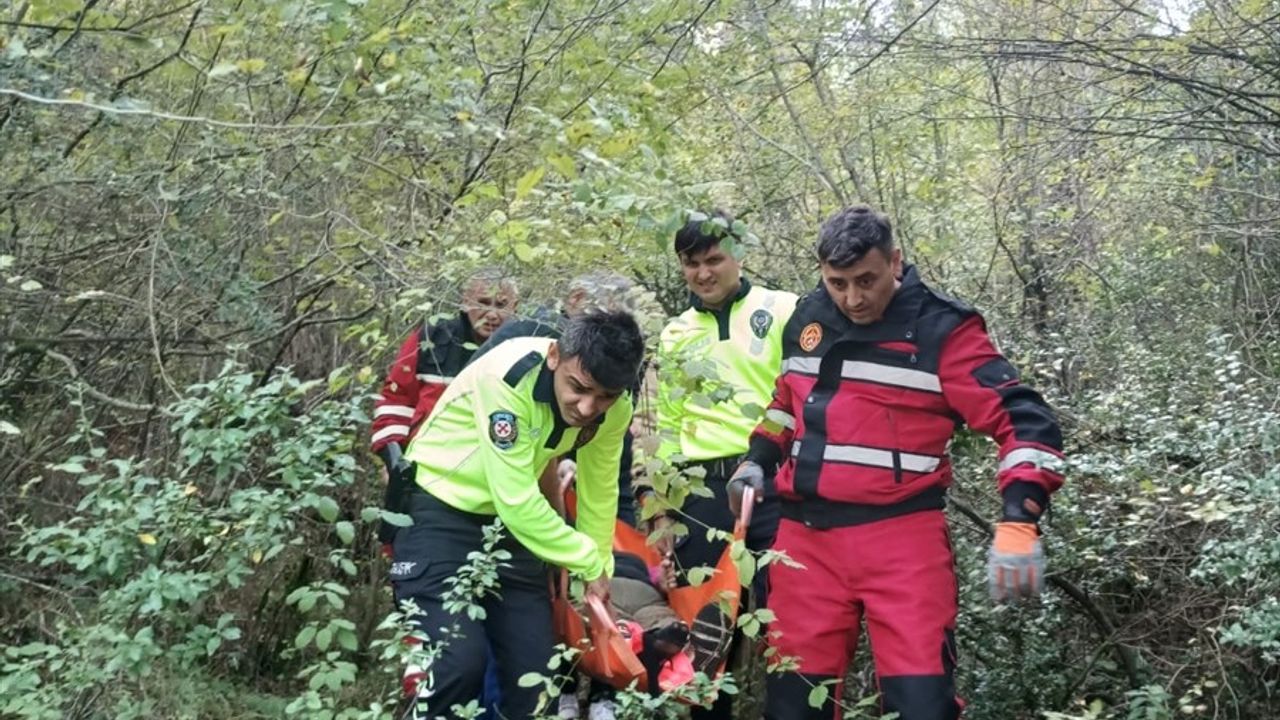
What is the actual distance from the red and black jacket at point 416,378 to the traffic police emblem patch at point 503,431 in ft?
4.03

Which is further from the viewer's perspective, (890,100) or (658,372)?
(890,100)

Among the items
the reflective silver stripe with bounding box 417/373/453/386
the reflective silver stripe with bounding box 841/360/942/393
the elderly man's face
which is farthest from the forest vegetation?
the reflective silver stripe with bounding box 841/360/942/393

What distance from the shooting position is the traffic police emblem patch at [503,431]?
12.2 feet

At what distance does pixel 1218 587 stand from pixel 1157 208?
10.00ft

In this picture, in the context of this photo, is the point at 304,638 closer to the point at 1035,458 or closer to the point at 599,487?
the point at 599,487

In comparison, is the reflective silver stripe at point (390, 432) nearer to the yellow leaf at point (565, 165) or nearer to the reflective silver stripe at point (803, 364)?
the reflective silver stripe at point (803, 364)

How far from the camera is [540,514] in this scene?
145 inches

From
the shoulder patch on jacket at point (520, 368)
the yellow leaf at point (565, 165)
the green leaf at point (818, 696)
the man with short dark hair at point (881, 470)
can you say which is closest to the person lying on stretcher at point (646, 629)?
the man with short dark hair at point (881, 470)

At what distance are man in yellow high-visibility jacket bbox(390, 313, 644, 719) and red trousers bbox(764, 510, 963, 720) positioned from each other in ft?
2.03

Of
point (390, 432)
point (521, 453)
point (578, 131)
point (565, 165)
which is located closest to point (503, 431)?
point (521, 453)

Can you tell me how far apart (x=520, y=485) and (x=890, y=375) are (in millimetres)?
1177

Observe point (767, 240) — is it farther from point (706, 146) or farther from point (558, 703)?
point (558, 703)

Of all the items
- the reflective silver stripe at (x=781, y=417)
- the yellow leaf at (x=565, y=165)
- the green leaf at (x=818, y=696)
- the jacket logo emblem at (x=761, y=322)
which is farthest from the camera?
the jacket logo emblem at (x=761, y=322)

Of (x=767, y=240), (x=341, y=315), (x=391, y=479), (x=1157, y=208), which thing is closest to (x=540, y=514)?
(x=391, y=479)
